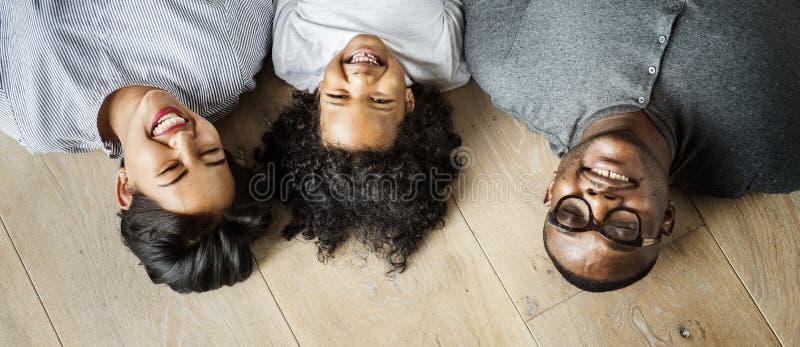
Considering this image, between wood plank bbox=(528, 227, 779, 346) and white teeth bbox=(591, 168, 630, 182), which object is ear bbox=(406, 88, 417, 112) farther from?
wood plank bbox=(528, 227, 779, 346)

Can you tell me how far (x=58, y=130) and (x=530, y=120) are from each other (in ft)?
3.38

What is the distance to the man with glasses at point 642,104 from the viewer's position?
3.39ft

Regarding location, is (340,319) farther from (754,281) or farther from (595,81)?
(754,281)

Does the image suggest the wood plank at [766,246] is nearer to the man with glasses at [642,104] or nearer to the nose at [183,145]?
the man with glasses at [642,104]

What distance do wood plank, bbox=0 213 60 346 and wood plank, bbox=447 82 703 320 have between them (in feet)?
3.25

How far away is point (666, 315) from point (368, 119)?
0.82m

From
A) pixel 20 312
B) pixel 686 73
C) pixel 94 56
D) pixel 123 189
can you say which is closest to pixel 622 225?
pixel 686 73

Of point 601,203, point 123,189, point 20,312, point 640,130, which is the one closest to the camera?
point 601,203

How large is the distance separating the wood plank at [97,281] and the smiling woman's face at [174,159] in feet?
0.86

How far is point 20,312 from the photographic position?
1.35m

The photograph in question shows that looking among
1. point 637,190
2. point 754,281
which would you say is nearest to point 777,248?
point 754,281

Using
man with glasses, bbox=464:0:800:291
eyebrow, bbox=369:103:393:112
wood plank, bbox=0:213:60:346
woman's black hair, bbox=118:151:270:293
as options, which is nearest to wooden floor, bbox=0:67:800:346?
wood plank, bbox=0:213:60:346

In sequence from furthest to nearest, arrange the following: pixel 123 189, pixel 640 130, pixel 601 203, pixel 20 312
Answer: pixel 20 312
pixel 123 189
pixel 640 130
pixel 601 203

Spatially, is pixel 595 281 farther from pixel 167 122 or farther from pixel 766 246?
pixel 167 122
